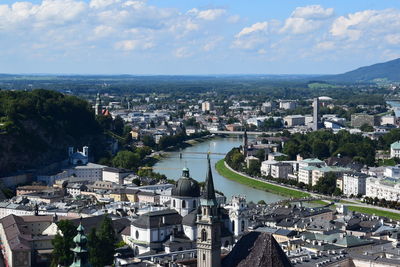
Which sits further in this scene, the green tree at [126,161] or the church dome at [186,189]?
the green tree at [126,161]

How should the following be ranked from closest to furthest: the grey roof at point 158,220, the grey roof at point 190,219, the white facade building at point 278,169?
the grey roof at point 190,219 < the grey roof at point 158,220 < the white facade building at point 278,169

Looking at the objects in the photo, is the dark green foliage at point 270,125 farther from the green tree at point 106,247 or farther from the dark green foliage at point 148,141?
the green tree at point 106,247

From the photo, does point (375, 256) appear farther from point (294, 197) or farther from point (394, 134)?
point (394, 134)

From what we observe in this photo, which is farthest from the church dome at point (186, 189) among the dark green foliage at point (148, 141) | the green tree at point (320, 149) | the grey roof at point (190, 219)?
the dark green foliage at point (148, 141)

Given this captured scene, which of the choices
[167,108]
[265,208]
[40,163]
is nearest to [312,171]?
[265,208]

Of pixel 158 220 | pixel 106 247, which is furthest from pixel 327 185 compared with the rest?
pixel 106 247

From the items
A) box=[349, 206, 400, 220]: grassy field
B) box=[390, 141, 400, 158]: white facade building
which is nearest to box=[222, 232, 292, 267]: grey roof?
box=[349, 206, 400, 220]: grassy field
